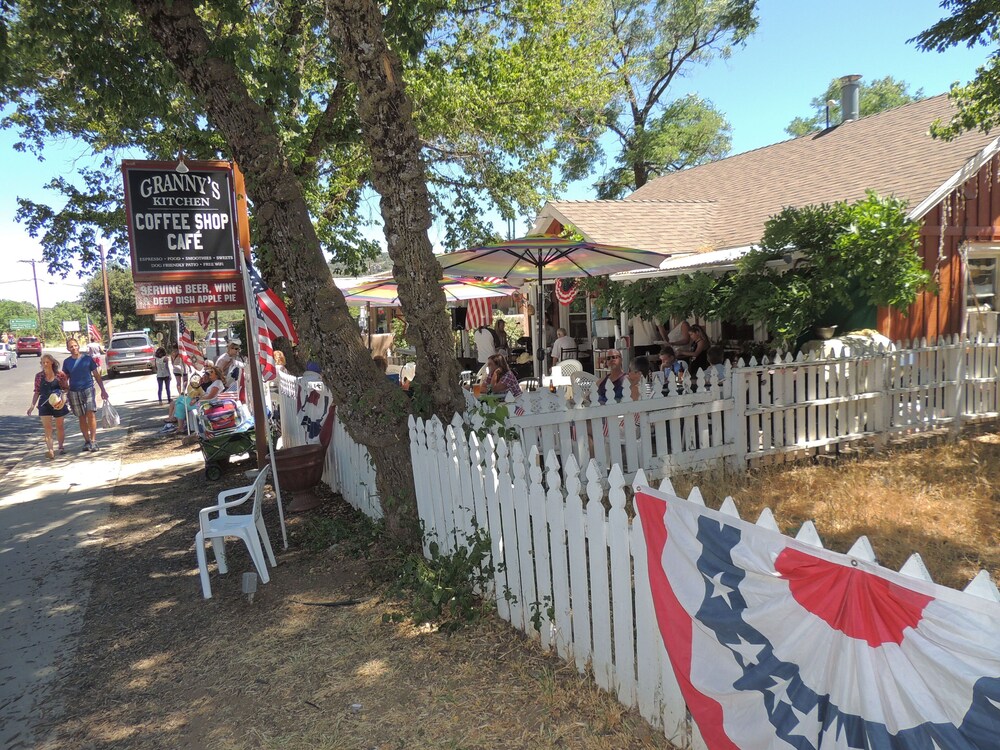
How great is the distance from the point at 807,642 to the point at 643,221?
12.6 m

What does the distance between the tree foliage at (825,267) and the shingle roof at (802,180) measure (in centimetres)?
152

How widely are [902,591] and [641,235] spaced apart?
39.5ft

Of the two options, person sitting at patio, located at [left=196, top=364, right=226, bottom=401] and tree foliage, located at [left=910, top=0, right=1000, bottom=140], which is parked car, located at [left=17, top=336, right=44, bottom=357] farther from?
tree foliage, located at [left=910, top=0, right=1000, bottom=140]

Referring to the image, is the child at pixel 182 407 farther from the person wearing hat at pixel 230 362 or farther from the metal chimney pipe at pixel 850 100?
the metal chimney pipe at pixel 850 100

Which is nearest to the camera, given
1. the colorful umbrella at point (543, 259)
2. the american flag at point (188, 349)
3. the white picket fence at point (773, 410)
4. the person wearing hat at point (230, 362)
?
the white picket fence at point (773, 410)

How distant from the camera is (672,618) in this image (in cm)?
265

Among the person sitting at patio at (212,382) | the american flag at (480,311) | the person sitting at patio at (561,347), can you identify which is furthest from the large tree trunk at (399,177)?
the american flag at (480,311)

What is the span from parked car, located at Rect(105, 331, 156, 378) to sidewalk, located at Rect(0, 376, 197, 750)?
63.2ft

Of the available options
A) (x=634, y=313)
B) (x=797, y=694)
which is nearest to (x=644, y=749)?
(x=797, y=694)

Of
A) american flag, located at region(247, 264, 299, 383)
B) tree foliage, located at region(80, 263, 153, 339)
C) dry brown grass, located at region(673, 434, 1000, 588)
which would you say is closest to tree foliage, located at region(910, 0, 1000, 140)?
dry brown grass, located at region(673, 434, 1000, 588)

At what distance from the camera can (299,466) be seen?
6668 mm

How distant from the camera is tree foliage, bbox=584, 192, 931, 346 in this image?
323 inches

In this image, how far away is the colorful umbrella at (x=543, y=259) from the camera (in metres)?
7.78

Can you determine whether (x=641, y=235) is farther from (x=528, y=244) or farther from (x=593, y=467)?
(x=593, y=467)
